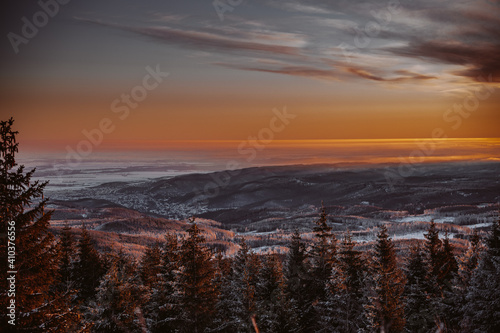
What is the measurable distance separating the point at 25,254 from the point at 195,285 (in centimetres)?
1294

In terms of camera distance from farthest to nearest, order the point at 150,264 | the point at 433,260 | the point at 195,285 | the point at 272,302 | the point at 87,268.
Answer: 1. the point at 87,268
2. the point at 150,264
3. the point at 433,260
4. the point at 272,302
5. the point at 195,285

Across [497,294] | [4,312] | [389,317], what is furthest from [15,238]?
[497,294]

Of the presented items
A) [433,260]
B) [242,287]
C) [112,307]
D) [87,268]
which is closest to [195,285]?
[112,307]

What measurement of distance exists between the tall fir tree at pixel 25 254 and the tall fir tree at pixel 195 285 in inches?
464

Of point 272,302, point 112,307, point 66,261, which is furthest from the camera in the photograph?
point 66,261

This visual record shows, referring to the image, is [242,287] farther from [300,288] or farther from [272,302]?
[300,288]

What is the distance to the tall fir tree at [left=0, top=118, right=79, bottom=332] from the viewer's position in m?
10.6

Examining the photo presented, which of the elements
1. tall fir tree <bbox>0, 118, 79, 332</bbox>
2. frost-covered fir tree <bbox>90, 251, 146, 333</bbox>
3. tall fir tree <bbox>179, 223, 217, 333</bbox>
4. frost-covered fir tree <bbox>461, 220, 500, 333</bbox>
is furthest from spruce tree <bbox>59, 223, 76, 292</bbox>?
frost-covered fir tree <bbox>461, 220, 500, 333</bbox>

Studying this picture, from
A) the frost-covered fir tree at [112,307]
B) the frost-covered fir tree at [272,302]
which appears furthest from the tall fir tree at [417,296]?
the frost-covered fir tree at [112,307]

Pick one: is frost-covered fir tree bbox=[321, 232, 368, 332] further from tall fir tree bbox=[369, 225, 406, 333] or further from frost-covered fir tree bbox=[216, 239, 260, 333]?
frost-covered fir tree bbox=[216, 239, 260, 333]

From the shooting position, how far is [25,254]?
36.2 feet

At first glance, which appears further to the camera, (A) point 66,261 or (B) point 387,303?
(A) point 66,261

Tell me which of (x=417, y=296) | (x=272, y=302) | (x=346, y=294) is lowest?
(x=417, y=296)

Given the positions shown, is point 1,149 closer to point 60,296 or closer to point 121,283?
point 60,296
